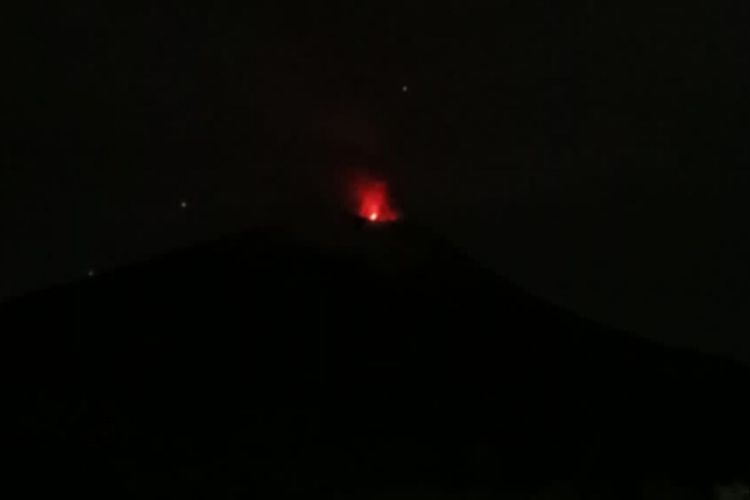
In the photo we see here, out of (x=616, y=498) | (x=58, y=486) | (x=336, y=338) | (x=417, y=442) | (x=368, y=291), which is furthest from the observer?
(x=368, y=291)

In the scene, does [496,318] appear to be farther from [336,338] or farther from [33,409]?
[33,409]

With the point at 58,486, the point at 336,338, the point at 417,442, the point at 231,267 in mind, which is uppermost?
the point at 231,267

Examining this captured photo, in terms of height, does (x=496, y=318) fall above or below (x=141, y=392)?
above

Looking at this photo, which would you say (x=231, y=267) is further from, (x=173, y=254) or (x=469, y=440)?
(x=469, y=440)

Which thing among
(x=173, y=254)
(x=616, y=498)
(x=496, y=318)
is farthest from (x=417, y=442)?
(x=173, y=254)

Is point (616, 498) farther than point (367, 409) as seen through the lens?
No

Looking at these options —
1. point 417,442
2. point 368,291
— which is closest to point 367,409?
point 417,442

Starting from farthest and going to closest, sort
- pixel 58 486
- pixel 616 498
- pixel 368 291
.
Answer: pixel 368 291, pixel 616 498, pixel 58 486
